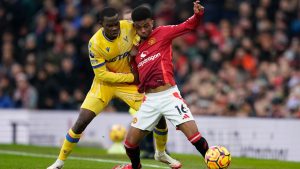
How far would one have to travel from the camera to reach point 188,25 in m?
12.1

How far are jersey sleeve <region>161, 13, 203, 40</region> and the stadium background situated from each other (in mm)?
7089

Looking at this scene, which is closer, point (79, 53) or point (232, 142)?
point (232, 142)

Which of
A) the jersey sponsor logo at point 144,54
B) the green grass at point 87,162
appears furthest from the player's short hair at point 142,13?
the green grass at point 87,162

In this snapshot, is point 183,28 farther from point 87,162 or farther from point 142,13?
→ point 87,162

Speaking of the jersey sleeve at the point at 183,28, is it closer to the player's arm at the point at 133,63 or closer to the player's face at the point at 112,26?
the player's arm at the point at 133,63

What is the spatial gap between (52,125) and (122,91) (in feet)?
31.4

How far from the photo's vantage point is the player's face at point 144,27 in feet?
40.0

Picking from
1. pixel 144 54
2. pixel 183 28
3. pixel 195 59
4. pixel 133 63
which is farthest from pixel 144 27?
pixel 195 59

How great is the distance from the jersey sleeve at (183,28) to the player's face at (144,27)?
0.23 meters

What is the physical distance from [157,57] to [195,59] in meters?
10.6

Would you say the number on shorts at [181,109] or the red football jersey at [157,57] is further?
the red football jersey at [157,57]

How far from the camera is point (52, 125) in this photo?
22984mm

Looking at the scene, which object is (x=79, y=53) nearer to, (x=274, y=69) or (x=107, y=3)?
(x=107, y=3)

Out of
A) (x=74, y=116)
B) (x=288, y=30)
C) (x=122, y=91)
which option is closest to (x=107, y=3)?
(x=74, y=116)
